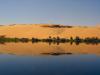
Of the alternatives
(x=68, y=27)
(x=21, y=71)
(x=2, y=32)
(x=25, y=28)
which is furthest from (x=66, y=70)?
(x=68, y=27)

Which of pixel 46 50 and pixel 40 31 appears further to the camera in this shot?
pixel 40 31

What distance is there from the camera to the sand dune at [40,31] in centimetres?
9562

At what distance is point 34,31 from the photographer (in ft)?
332

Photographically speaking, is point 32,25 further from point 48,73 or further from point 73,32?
point 48,73

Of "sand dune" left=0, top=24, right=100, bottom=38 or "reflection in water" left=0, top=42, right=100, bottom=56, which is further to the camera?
"sand dune" left=0, top=24, right=100, bottom=38

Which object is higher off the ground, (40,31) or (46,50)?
(40,31)

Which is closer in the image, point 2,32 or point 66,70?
point 66,70

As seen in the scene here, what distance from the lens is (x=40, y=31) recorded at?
10181cm

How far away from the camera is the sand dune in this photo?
3765 inches

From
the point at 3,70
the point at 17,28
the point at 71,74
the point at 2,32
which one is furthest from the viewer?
the point at 17,28

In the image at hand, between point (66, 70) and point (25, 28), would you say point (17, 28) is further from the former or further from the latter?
point (66, 70)

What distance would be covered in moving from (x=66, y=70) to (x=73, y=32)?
82.3 metres

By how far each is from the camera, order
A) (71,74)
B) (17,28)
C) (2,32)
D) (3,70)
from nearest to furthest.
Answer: (71,74)
(3,70)
(2,32)
(17,28)

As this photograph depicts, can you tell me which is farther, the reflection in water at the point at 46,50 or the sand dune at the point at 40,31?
the sand dune at the point at 40,31
